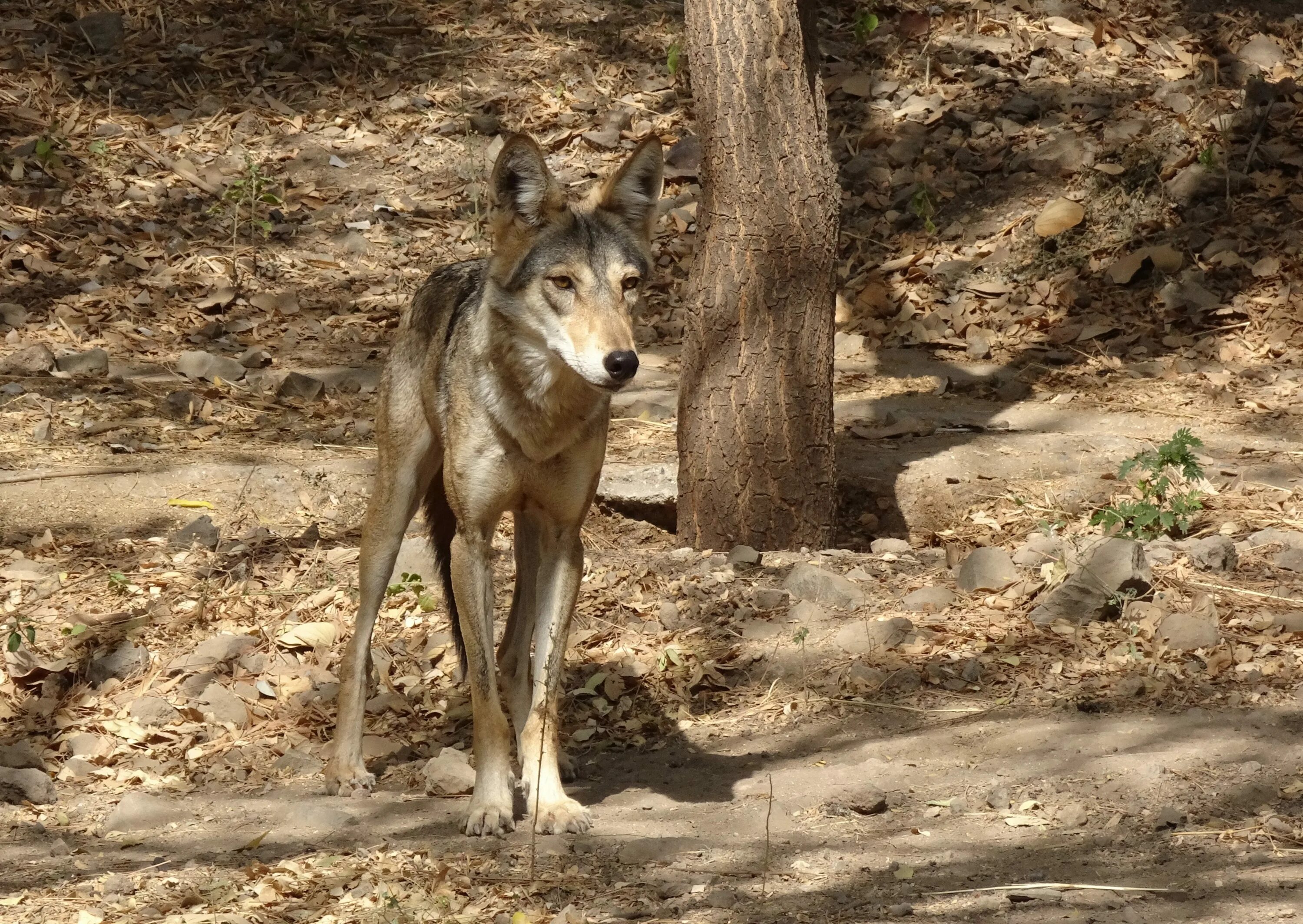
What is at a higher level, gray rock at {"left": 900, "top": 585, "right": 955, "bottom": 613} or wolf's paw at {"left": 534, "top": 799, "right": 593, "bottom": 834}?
gray rock at {"left": 900, "top": 585, "right": 955, "bottom": 613}

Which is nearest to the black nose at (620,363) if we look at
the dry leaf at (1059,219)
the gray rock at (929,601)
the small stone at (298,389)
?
the gray rock at (929,601)

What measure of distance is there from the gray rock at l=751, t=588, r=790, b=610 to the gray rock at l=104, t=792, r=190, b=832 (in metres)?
2.81

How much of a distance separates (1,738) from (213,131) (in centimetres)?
848

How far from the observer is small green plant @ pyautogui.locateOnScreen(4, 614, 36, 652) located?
6.15 m

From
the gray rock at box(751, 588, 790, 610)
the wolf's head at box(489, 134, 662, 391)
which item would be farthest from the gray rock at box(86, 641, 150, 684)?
the gray rock at box(751, 588, 790, 610)

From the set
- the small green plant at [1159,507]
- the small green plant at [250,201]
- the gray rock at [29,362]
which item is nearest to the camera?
the small green plant at [1159,507]

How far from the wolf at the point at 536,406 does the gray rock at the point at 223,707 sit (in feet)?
2.35

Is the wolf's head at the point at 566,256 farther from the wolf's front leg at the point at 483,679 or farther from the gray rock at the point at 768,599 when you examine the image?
the gray rock at the point at 768,599

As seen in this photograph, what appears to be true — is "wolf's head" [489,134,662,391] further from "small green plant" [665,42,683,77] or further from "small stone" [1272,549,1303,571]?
"small green plant" [665,42,683,77]

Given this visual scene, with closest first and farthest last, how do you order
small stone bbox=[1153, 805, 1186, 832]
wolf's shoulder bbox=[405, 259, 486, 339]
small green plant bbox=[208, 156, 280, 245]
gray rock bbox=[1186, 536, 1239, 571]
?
small stone bbox=[1153, 805, 1186, 832] < wolf's shoulder bbox=[405, 259, 486, 339] < gray rock bbox=[1186, 536, 1239, 571] < small green plant bbox=[208, 156, 280, 245]

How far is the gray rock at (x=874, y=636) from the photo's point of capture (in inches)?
252

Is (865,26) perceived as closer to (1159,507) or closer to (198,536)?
(1159,507)

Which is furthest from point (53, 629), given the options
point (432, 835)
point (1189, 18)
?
point (1189, 18)

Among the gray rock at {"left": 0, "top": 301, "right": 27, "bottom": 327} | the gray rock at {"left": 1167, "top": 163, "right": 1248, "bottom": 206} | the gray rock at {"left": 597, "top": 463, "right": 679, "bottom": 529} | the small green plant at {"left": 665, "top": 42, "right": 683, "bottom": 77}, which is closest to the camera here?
the gray rock at {"left": 597, "top": 463, "right": 679, "bottom": 529}
